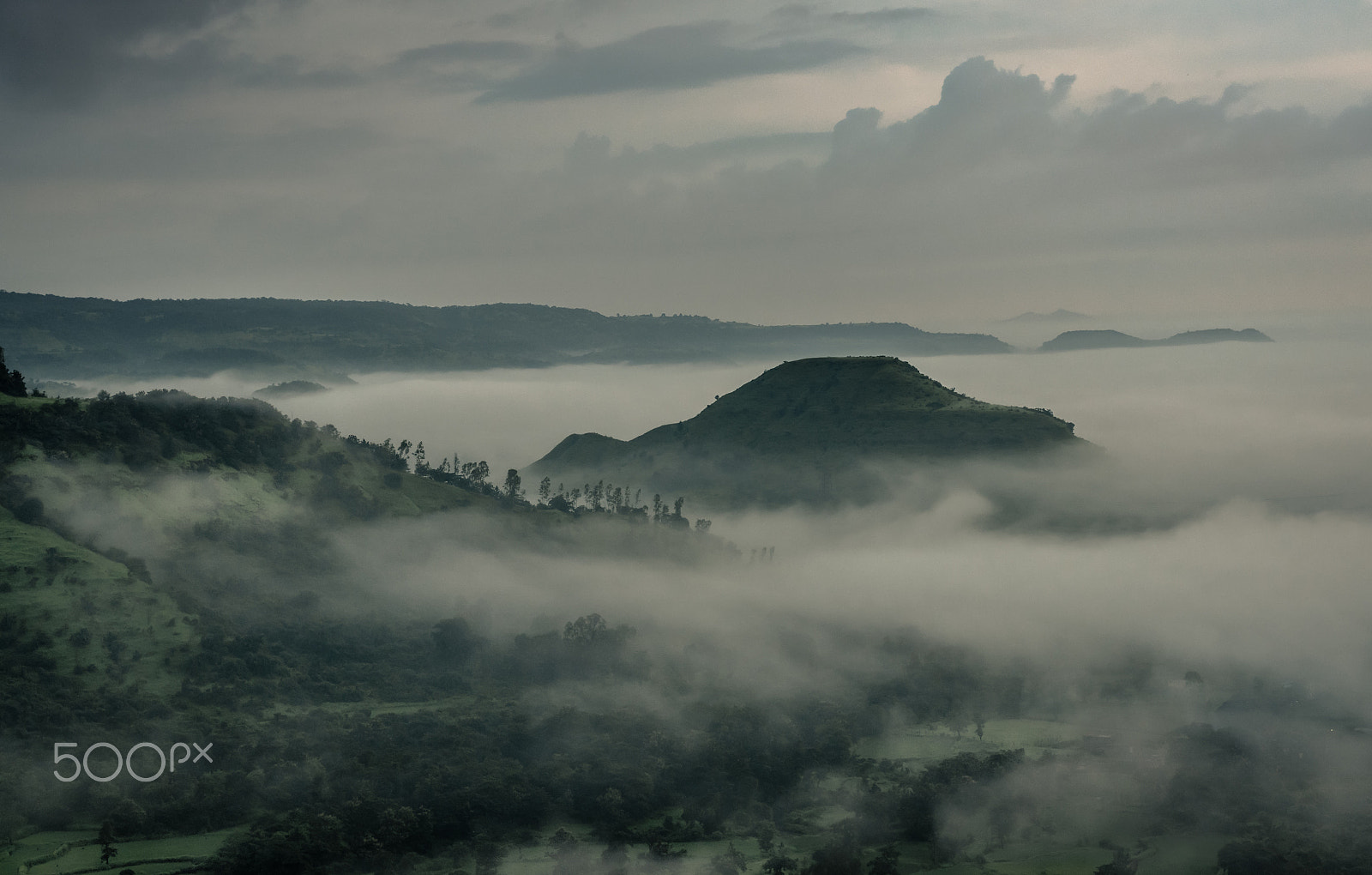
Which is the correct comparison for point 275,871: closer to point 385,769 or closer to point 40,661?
point 385,769

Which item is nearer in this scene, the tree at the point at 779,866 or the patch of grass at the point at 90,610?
the tree at the point at 779,866

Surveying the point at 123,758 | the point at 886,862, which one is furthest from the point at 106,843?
the point at 886,862

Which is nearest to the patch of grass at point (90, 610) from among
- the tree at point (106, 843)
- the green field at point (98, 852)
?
the green field at point (98, 852)

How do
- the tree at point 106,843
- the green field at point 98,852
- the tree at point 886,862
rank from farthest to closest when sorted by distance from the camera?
the tree at point 886,862 → the tree at point 106,843 → the green field at point 98,852

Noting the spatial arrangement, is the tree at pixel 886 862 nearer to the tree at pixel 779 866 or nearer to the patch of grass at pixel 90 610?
the tree at pixel 779 866

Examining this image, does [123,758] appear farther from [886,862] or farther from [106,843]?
[886,862]

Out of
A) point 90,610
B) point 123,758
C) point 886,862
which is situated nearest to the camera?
point 886,862

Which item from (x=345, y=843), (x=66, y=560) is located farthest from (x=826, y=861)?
(x=66, y=560)

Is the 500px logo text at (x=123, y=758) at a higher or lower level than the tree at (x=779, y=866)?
higher

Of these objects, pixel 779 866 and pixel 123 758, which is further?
pixel 123 758
